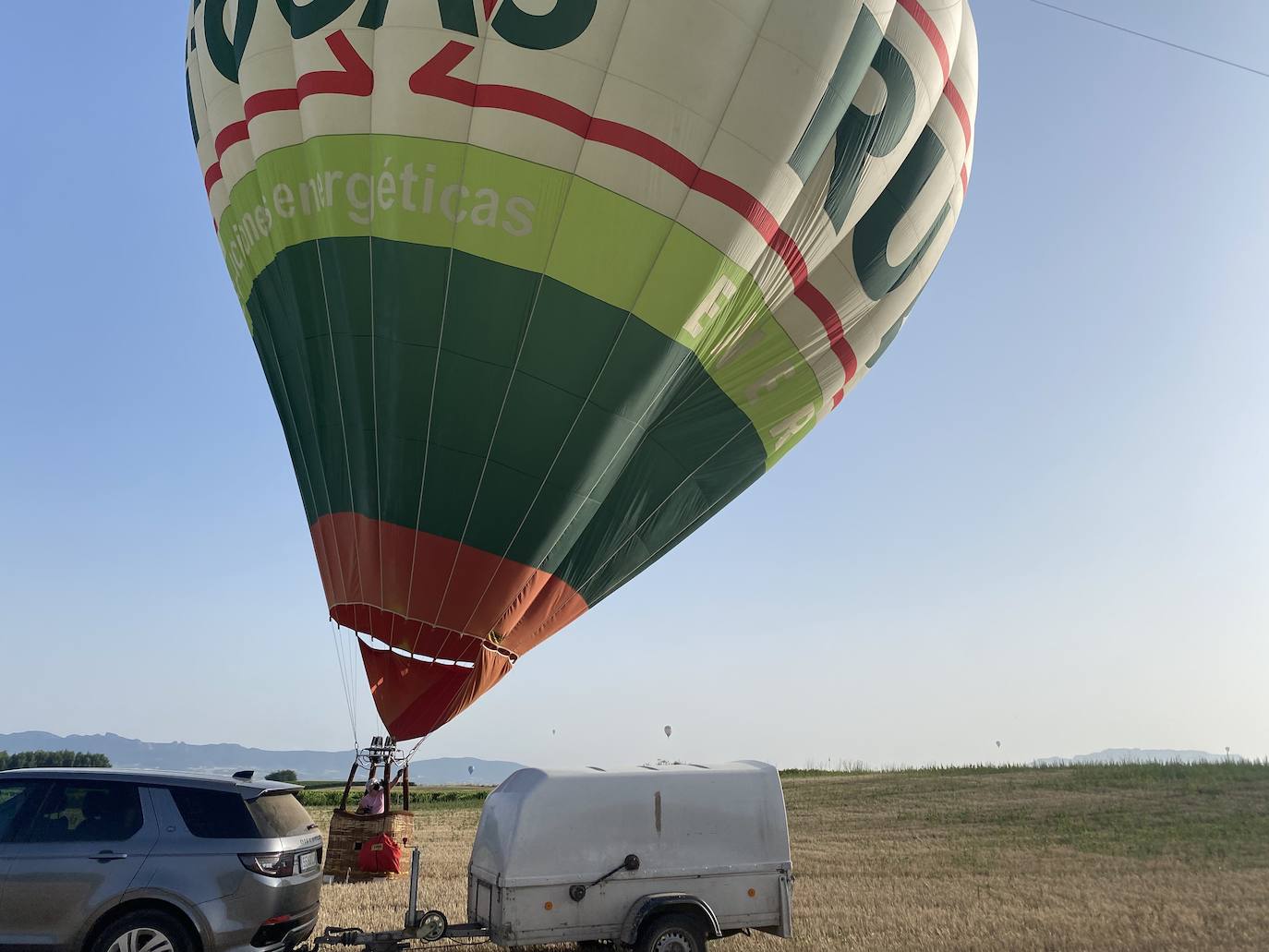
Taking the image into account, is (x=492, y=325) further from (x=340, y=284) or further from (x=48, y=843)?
(x=48, y=843)

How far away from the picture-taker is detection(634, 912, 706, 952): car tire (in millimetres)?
8367

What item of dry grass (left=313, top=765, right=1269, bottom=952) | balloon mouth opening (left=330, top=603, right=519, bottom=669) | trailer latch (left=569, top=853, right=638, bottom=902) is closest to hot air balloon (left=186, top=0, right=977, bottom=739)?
balloon mouth opening (left=330, top=603, right=519, bottom=669)

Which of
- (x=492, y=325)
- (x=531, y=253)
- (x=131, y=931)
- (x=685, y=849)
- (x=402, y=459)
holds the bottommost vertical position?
(x=131, y=931)

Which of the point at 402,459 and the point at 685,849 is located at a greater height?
the point at 402,459

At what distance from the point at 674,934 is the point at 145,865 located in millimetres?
4039

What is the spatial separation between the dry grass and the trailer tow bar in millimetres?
2224

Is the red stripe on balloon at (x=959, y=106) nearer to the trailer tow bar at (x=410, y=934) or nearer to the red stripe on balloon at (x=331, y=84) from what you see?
the red stripe on balloon at (x=331, y=84)

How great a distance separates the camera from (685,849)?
8.70 meters

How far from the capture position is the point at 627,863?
334 inches

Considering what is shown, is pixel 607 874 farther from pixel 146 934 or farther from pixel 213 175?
pixel 213 175

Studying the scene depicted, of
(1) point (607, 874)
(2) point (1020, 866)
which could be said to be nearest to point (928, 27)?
(2) point (1020, 866)

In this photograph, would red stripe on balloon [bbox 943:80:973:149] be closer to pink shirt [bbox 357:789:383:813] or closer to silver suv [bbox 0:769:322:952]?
pink shirt [bbox 357:789:383:813]

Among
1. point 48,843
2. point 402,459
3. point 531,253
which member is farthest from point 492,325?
point 48,843

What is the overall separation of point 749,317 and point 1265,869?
10.5 meters
